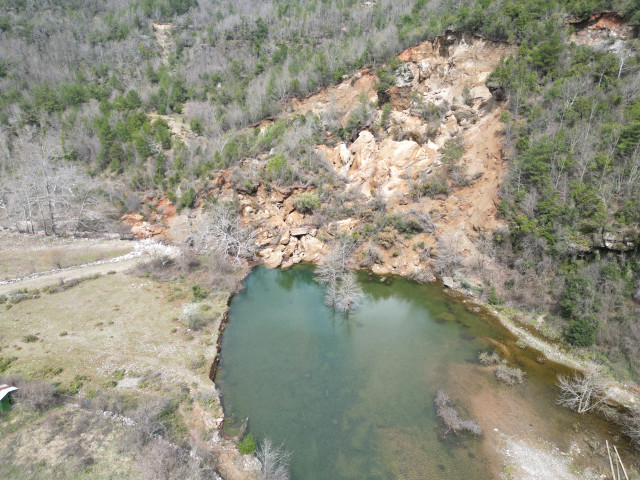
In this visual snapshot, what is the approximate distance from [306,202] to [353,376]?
76.0 ft

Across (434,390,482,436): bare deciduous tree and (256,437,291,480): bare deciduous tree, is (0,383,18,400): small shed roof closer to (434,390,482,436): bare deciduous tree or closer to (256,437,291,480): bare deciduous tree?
(256,437,291,480): bare deciduous tree

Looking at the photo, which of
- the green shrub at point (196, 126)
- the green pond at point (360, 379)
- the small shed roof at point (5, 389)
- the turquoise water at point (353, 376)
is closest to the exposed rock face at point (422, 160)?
the turquoise water at point (353, 376)

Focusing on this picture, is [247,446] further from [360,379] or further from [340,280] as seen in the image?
[340,280]

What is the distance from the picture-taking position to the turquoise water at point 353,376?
15297 millimetres

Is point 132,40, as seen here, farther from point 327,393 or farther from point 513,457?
point 513,457

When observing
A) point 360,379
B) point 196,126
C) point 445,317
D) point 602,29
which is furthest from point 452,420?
point 196,126

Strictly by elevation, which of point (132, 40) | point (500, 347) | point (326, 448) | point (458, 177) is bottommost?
point (500, 347)

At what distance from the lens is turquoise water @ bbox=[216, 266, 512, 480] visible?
15.3 m

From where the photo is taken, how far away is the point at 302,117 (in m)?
49.8

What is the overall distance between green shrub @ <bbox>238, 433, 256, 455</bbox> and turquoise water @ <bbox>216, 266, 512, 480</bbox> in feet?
3.55

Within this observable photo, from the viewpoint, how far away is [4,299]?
25.8 meters

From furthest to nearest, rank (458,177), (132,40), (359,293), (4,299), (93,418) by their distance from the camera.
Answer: (132,40) → (458,177) → (359,293) → (4,299) → (93,418)

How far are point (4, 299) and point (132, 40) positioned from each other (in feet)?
287

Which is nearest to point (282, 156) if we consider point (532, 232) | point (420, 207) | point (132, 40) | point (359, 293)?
point (420, 207)
